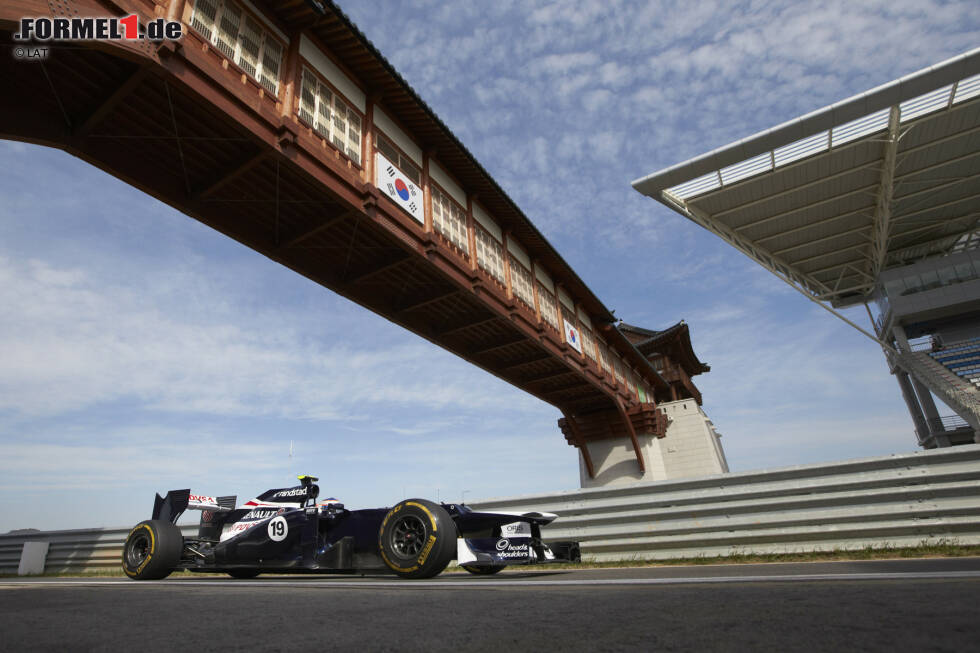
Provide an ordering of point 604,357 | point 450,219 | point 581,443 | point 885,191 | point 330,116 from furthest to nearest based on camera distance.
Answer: point 581,443 → point 885,191 → point 604,357 → point 450,219 → point 330,116

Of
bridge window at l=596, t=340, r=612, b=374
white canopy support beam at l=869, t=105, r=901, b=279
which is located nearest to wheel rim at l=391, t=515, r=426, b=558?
bridge window at l=596, t=340, r=612, b=374

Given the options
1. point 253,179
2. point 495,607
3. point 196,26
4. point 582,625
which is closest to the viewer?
point 582,625

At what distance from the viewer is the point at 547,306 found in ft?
58.9

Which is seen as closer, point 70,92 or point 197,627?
point 197,627

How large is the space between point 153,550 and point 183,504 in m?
1.26

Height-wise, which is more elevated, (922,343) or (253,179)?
(922,343)

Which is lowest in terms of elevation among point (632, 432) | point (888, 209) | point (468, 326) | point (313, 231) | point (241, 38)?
point (632, 432)

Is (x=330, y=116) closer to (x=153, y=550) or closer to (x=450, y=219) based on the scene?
(x=450, y=219)

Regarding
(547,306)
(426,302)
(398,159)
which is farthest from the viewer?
(547,306)

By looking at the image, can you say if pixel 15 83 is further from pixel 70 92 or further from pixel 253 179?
pixel 253 179

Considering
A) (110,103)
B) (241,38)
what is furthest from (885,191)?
(110,103)

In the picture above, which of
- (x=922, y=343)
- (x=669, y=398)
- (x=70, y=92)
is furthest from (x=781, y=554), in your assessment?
(x=922, y=343)

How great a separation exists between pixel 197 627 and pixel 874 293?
4680 cm

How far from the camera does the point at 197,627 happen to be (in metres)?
1.83
